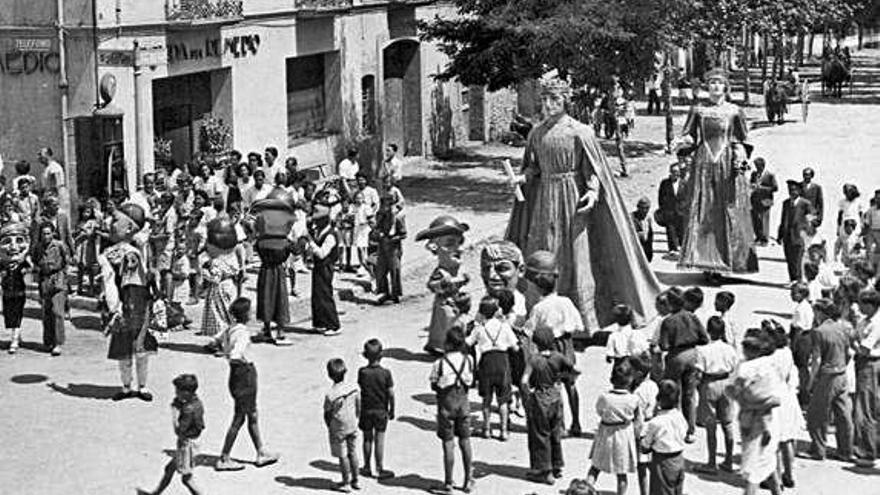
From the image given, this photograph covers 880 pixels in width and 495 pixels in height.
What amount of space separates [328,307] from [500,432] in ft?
14.7

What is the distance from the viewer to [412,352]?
17141 millimetres

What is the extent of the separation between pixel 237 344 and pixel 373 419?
4.20 ft

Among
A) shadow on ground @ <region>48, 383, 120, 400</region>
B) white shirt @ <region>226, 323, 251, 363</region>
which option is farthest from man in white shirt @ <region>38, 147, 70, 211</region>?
white shirt @ <region>226, 323, 251, 363</region>

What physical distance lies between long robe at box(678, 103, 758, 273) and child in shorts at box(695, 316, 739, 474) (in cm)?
673

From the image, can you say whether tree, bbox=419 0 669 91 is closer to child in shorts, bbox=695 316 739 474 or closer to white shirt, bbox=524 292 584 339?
white shirt, bbox=524 292 584 339

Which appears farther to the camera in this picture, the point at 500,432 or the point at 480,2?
the point at 480,2

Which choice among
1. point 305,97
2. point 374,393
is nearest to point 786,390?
point 374,393

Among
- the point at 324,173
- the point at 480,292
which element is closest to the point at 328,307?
the point at 480,292

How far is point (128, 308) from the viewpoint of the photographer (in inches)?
590

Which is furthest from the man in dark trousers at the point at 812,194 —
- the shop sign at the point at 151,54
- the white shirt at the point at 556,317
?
the shop sign at the point at 151,54

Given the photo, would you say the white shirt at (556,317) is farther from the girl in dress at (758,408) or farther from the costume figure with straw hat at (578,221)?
the costume figure with straw hat at (578,221)

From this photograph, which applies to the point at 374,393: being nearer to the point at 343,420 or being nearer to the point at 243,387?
the point at 343,420

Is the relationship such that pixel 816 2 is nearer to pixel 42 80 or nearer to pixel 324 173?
pixel 324 173

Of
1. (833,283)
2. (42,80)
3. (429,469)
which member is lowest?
(429,469)
